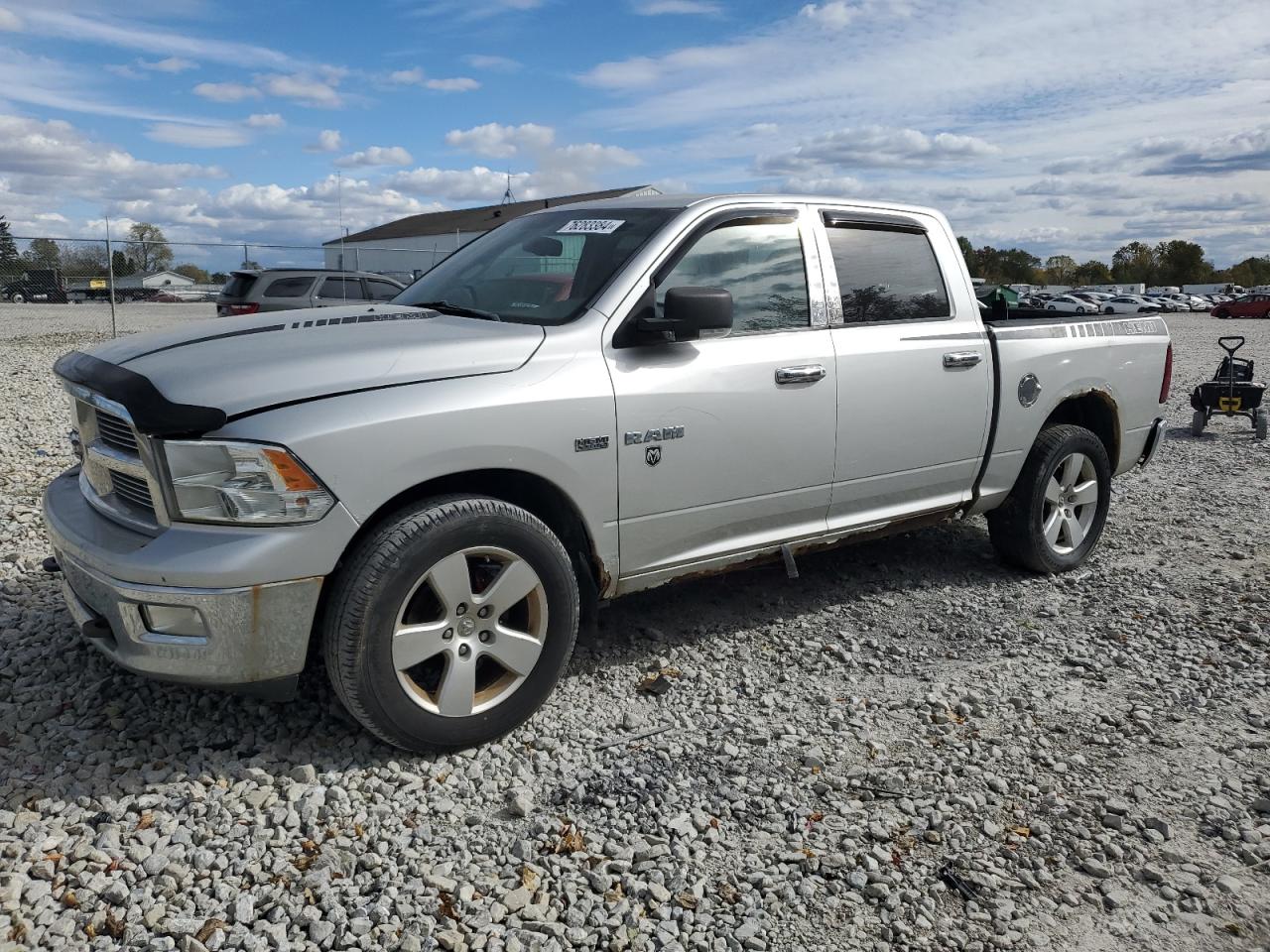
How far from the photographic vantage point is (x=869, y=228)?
14.9ft

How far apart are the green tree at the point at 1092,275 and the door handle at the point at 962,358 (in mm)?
100615

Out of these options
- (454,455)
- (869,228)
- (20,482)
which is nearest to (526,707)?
(454,455)

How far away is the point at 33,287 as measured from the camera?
25625 mm

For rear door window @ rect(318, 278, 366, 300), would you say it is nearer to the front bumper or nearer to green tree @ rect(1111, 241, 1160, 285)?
the front bumper

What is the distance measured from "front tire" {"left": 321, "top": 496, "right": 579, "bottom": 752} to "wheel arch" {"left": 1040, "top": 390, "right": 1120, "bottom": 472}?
329cm

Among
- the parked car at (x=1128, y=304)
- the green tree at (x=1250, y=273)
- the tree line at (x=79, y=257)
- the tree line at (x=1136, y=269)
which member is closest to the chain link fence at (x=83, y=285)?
the tree line at (x=79, y=257)

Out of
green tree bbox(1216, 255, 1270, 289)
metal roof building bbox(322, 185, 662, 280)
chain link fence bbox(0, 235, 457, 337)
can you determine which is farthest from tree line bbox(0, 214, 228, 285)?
green tree bbox(1216, 255, 1270, 289)

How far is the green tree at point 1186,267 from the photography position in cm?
9069

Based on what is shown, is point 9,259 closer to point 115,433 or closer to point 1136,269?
point 115,433

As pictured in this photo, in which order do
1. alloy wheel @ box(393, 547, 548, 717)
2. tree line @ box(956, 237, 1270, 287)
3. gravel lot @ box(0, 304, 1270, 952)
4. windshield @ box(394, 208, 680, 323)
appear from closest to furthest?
1. gravel lot @ box(0, 304, 1270, 952)
2. alloy wheel @ box(393, 547, 548, 717)
3. windshield @ box(394, 208, 680, 323)
4. tree line @ box(956, 237, 1270, 287)

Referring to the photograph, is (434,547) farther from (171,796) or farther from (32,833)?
(32,833)

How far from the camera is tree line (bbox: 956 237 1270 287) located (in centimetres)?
8875

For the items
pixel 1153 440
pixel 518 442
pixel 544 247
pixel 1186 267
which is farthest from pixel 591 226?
pixel 1186 267

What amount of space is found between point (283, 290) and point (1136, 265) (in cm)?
9700
